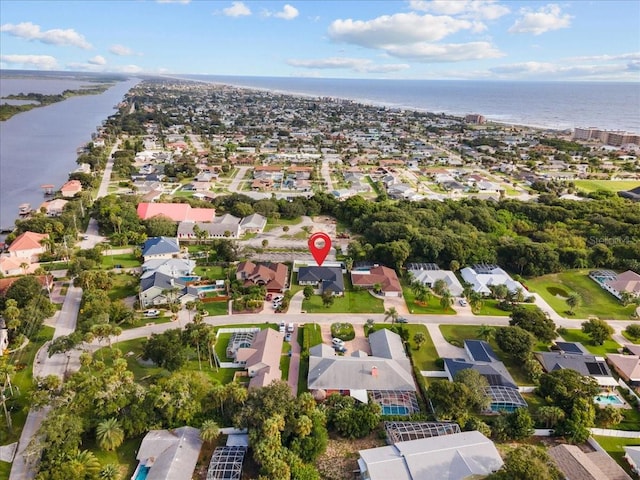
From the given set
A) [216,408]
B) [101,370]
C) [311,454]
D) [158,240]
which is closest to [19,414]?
[101,370]

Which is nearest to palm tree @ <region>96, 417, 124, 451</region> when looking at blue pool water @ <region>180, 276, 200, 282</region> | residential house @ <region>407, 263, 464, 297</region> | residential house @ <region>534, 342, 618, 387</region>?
blue pool water @ <region>180, 276, 200, 282</region>

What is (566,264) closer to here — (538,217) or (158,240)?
(538,217)

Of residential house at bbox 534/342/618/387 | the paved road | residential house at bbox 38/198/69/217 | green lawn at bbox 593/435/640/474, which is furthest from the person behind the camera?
residential house at bbox 38/198/69/217

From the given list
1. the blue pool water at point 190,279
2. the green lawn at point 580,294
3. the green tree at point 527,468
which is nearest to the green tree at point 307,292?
the blue pool water at point 190,279

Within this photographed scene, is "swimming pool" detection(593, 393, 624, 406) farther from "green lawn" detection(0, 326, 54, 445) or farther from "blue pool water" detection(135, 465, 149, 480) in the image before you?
"green lawn" detection(0, 326, 54, 445)

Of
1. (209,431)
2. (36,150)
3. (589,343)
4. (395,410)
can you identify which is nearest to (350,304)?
(395,410)

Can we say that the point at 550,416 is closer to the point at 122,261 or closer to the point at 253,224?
the point at 253,224

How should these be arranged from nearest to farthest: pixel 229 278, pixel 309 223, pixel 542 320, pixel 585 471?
pixel 585 471 → pixel 542 320 → pixel 229 278 → pixel 309 223
